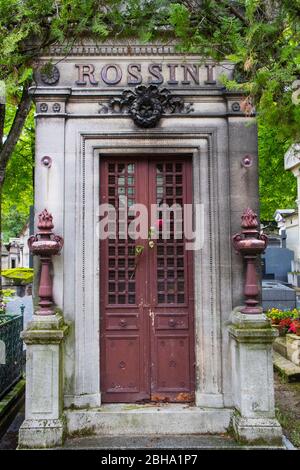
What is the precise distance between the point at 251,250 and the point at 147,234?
1.41m

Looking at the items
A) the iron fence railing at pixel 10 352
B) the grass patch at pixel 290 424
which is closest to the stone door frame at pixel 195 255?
the grass patch at pixel 290 424

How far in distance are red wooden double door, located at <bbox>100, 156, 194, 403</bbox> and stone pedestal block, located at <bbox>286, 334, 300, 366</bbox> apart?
355 centimetres

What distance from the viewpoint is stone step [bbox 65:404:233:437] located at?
5059mm

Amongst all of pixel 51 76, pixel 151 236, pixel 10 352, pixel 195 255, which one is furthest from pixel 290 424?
pixel 51 76

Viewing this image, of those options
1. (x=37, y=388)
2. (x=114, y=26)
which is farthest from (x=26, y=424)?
(x=114, y=26)

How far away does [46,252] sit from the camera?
4.91 metres

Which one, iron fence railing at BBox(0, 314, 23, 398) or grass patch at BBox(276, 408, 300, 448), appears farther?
iron fence railing at BBox(0, 314, 23, 398)

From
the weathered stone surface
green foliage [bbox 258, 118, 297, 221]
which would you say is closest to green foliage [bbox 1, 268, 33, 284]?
A: green foliage [bbox 258, 118, 297, 221]

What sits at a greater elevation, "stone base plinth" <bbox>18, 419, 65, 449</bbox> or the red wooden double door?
the red wooden double door

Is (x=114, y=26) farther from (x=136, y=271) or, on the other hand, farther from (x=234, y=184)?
(x=136, y=271)

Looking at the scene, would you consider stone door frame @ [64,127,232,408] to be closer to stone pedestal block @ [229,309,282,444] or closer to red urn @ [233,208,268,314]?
red urn @ [233,208,268,314]

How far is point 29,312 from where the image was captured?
15477 mm

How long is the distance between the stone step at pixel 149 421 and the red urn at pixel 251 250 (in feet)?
4.56

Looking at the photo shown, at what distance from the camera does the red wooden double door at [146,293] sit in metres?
5.41
